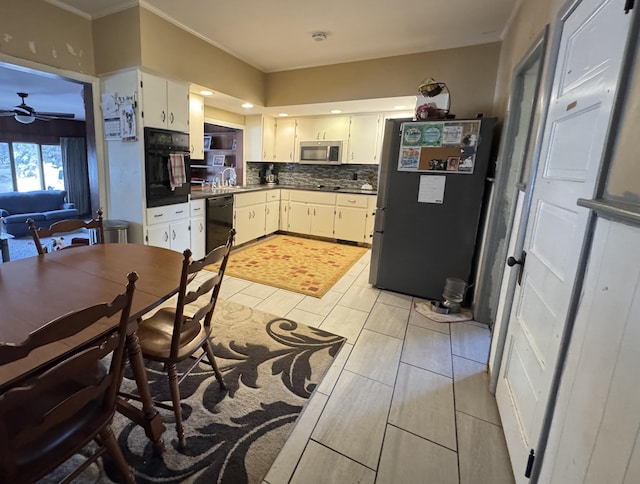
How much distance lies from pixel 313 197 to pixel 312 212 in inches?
10.4

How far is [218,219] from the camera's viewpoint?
4121 millimetres

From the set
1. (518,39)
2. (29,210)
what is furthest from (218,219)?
(29,210)

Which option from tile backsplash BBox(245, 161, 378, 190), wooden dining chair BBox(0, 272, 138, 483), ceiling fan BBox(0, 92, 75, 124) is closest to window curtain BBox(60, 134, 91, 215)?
ceiling fan BBox(0, 92, 75, 124)

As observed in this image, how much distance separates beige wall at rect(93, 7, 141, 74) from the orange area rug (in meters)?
2.33

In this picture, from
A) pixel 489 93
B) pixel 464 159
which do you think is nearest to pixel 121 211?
pixel 464 159

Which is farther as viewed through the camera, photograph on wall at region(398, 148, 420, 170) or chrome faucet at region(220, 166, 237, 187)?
chrome faucet at region(220, 166, 237, 187)

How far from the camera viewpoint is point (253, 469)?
1305 mm

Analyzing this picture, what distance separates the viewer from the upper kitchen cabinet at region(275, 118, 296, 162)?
5.47 meters

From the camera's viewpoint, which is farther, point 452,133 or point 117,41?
point 117,41

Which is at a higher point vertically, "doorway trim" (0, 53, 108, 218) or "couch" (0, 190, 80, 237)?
"doorway trim" (0, 53, 108, 218)

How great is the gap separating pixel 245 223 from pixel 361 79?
261 cm

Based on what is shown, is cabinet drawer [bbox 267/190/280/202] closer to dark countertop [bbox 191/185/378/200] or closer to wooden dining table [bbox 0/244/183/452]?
dark countertop [bbox 191/185/378/200]

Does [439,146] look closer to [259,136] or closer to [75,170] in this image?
[259,136]

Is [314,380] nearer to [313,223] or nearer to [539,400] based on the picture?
[539,400]
